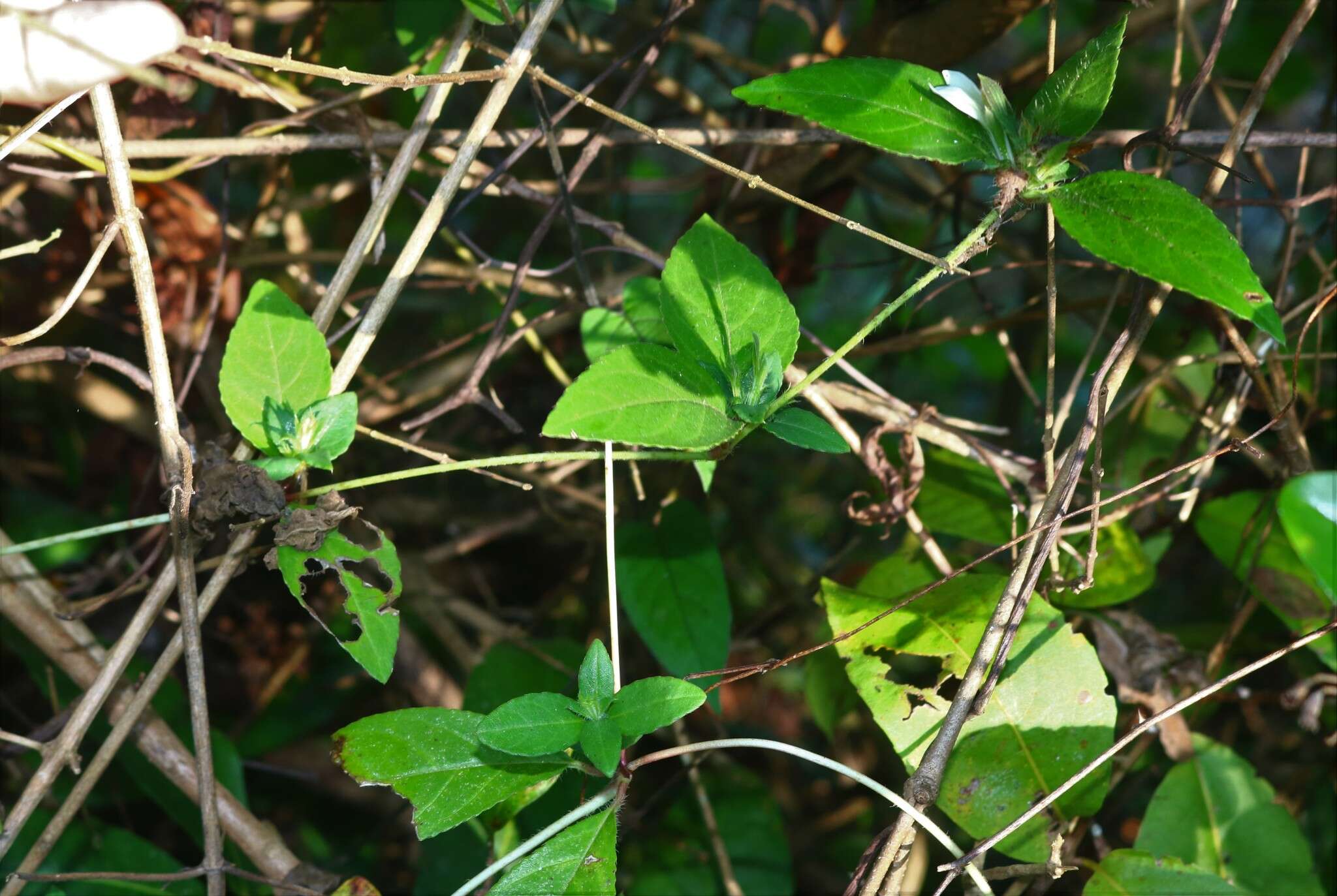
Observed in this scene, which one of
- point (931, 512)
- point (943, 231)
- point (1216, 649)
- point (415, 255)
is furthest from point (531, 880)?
point (943, 231)

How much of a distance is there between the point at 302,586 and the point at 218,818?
218 millimetres

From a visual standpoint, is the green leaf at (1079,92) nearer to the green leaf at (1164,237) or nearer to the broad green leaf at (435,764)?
the green leaf at (1164,237)

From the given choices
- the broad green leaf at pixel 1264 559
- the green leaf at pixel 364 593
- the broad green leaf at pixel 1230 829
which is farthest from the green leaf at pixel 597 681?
the broad green leaf at pixel 1264 559

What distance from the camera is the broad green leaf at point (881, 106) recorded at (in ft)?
2.50

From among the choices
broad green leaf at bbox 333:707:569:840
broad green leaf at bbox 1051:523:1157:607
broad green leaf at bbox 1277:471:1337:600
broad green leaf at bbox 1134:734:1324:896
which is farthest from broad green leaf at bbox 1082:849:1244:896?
broad green leaf at bbox 333:707:569:840

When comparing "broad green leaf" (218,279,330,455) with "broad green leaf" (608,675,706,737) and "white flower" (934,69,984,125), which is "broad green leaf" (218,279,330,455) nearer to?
"broad green leaf" (608,675,706,737)

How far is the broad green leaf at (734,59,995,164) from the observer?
76cm

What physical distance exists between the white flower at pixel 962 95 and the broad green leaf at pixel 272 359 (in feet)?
A: 1.76

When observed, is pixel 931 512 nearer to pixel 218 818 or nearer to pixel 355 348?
pixel 355 348

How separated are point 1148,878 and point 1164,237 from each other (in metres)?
0.54

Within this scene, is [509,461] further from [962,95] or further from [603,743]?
[962,95]

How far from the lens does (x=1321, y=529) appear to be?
552 mm

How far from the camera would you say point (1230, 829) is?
3.30 ft

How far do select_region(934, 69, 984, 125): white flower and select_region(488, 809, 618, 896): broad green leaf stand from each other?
2.01ft
